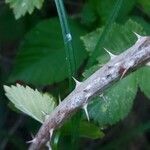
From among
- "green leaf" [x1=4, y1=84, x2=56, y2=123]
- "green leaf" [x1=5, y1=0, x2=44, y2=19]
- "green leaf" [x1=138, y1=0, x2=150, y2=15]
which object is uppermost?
"green leaf" [x1=5, y1=0, x2=44, y2=19]

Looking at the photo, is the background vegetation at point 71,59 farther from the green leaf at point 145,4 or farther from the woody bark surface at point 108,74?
the woody bark surface at point 108,74

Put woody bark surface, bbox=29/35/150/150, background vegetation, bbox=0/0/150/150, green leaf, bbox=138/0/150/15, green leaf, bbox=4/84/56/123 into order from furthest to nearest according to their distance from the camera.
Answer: green leaf, bbox=138/0/150/15, background vegetation, bbox=0/0/150/150, green leaf, bbox=4/84/56/123, woody bark surface, bbox=29/35/150/150

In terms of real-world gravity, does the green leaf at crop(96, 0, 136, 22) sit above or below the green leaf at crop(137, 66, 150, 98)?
above

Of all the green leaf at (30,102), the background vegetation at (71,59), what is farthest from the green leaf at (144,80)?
the green leaf at (30,102)

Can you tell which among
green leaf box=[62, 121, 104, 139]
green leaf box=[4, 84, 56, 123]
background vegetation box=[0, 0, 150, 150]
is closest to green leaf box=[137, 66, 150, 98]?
background vegetation box=[0, 0, 150, 150]

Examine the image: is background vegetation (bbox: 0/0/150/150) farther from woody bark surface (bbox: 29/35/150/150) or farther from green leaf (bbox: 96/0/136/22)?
woody bark surface (bbox: 29/35/150/150)

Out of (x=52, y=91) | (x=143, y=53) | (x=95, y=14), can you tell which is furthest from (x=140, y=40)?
(x=52, y=91)

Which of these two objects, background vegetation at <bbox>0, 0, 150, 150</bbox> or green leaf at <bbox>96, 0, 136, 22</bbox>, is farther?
green leaf at <bbox>96, 0, 136, 22</bbox>

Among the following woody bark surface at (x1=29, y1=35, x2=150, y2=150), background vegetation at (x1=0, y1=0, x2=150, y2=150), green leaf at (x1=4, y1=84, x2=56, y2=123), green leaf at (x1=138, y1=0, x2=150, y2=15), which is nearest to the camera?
woody bark surface at (x1=29, y1=35, x2=150, y2=150)
